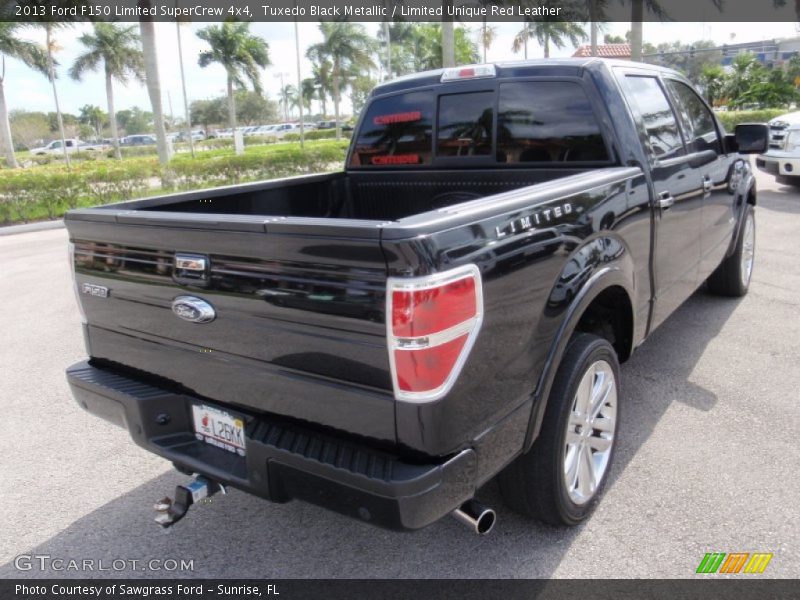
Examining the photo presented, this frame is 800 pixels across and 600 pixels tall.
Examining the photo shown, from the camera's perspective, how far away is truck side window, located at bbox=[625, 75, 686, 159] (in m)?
3.50

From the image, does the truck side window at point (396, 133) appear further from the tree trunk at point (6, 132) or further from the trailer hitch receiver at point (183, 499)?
the tree trunk at point (6, 132)

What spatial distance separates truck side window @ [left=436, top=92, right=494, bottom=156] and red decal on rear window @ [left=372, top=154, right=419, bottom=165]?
0.19 metres

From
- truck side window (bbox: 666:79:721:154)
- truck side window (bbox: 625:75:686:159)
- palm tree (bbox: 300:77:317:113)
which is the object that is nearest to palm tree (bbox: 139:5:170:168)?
truck side window (bbox: 666:79:721:154)

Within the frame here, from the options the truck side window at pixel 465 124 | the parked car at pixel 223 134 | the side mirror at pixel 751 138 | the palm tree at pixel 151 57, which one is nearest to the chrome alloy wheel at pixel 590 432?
the truck side window at pixel 465 124

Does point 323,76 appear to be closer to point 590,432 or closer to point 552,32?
point 552,32

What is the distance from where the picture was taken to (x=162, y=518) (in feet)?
8.21

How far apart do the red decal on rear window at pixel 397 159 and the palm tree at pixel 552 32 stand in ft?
127

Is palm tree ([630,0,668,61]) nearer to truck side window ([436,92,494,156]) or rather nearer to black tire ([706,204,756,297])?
black tire ([706,204,756,297])

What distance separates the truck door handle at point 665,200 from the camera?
11.1ft

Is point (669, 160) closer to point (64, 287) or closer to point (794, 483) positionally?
point (794, 483)

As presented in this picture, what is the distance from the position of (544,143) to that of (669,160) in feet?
2.42

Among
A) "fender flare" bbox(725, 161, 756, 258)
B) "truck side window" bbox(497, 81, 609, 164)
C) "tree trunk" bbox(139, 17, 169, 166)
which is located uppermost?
"tree trunk" bbox(139, 17, 169, 166)

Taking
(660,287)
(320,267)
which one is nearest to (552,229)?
(320,267)
